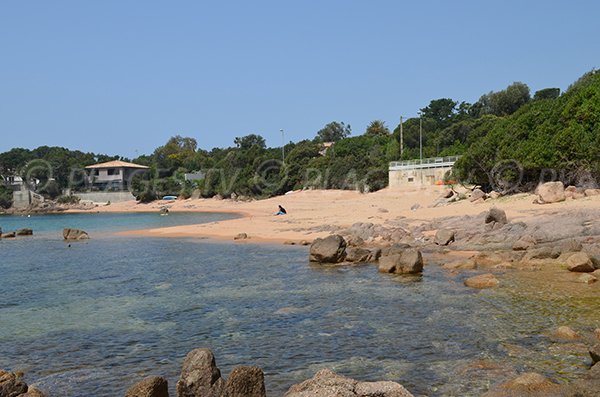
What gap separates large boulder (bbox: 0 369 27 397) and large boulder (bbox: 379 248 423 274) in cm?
1401

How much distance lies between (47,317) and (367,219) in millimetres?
25094

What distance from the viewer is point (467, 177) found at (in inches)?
1816

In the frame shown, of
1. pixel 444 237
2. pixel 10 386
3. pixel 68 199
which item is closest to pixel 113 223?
pixel 444 237

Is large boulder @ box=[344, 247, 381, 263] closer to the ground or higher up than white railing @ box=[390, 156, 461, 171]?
closer to the ground

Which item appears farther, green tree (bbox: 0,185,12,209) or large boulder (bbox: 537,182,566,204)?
green tree (bbox: 0,185,12,209)

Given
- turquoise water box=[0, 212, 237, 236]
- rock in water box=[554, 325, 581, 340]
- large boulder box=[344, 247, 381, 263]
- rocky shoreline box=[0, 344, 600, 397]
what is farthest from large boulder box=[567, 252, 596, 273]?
turquoise water box=[0, 212, 237, 236]

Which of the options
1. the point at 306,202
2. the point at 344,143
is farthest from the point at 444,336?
the point at 344,143

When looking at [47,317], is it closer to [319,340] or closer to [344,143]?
[319,340]

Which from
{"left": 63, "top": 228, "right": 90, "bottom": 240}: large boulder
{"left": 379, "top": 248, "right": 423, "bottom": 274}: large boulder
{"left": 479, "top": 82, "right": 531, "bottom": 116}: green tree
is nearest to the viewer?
{"left": 379, "top": 248, "right": 423, "bottom": 274}: large boulder

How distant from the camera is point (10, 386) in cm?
843

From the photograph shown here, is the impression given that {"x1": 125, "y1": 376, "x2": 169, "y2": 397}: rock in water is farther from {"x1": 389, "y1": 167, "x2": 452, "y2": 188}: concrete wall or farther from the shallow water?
{"x1": 389, "y1": 167, "x2": 452, "y2": 188}: concrete wall

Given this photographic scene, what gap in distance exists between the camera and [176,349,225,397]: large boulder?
324 inches

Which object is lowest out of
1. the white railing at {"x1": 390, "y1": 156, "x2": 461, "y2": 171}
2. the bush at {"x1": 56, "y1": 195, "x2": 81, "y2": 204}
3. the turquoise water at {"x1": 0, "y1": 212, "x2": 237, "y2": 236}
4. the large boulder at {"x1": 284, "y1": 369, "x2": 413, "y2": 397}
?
the large boulder at {"x1": 284, "y1": 369, "x2": 413, "y2": 397}

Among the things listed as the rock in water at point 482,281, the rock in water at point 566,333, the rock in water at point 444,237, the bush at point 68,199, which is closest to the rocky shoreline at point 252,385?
the rock in water at point 566,333
